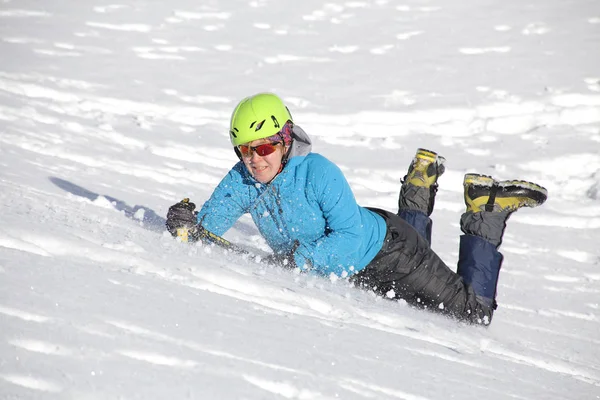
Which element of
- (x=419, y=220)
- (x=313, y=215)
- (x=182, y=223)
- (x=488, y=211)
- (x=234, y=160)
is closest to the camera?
(x=313, y=215)

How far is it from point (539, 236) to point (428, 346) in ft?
10.5

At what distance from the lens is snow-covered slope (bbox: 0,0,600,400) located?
2.24 metres

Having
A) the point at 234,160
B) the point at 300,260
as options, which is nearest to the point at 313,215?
the point at 300,260

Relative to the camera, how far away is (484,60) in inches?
394

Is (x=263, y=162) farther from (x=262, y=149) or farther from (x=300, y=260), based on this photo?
(x=300, y=260)

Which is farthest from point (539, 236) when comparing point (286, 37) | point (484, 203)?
point (286, 37)

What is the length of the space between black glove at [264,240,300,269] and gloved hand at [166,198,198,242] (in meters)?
0.45

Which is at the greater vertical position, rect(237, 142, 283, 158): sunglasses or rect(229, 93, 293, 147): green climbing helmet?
rect(229, 93, 293, 147): green climbing helmet

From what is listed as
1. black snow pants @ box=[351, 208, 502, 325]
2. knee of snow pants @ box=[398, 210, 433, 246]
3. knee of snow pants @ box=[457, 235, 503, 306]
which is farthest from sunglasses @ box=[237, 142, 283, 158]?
knee of snow pants @ box=[457, 235, 503, 306]

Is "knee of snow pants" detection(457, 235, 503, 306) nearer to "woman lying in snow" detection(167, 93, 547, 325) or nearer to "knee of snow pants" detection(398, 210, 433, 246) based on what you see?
"woman lying in snow" detection(167, 93, 547, 325)

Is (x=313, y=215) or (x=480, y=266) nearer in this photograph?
(x=313, y=215)

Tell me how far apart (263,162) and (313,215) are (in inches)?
15.6

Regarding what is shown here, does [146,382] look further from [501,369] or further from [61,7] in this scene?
[61,7]

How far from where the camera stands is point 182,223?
3914 millimetres
